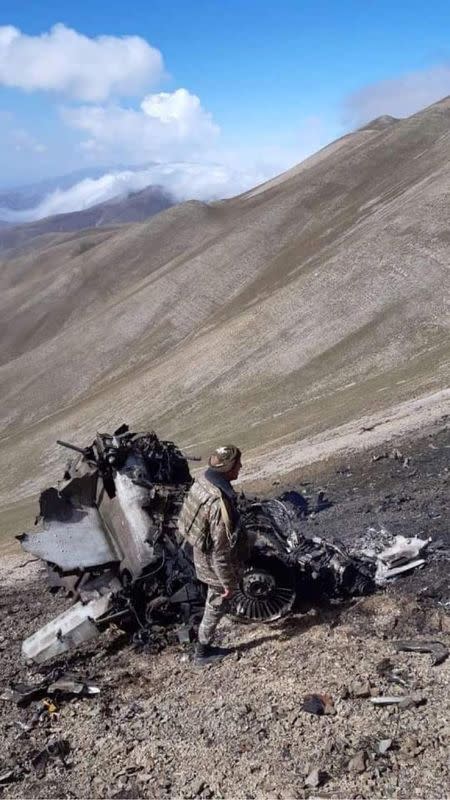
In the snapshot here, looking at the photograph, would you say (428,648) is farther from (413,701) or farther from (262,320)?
(262,320)

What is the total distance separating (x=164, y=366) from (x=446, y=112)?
79.8 metres

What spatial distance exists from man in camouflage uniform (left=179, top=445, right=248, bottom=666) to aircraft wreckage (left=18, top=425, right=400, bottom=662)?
57cm

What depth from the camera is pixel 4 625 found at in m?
12.2

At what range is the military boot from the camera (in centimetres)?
873

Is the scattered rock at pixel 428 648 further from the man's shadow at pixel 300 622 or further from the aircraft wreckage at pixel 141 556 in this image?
the aircraft wreckage at pixel 141 556

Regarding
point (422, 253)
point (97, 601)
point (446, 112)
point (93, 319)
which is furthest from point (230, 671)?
point (446, 112)

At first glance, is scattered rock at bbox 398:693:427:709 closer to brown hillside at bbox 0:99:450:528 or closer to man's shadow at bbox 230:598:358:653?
man's shadow at bbox 230:598:358:653

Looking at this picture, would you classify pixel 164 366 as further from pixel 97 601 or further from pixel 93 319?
pixel 97 601

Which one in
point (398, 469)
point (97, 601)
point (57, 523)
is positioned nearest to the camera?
point (97, 601)

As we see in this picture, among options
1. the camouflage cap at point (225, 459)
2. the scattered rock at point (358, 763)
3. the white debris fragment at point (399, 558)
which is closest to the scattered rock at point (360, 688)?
the scattered rock at point (358, 763)

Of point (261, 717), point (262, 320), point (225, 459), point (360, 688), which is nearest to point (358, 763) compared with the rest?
point (360, 688)

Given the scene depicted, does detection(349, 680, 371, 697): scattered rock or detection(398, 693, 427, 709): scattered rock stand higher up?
detection(349, 680, 371, 697): scattered rock

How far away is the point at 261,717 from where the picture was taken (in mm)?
7340

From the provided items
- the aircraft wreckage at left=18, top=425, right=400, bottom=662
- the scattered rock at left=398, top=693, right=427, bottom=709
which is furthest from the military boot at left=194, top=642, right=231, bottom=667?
the scattered rock at left=398, top=693, right=427, bottom=709
